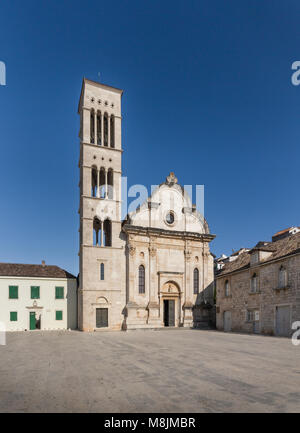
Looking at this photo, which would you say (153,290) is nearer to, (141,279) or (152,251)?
(141,279)

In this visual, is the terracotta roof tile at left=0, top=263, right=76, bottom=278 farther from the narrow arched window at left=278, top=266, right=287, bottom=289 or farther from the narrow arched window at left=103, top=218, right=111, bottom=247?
the narrow arched window at left=278, top=266, right=287, bottom=289

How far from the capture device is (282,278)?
26.1m

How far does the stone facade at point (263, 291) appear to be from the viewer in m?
24.9

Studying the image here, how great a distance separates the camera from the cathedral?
112 feet

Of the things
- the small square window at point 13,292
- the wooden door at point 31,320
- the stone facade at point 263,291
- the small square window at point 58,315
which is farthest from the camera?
the small square window at point 58,315

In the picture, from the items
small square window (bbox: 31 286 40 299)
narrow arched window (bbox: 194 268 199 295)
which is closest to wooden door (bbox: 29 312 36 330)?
small square window (bbox: 31 286 40 299)

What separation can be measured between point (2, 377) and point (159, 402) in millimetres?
5675

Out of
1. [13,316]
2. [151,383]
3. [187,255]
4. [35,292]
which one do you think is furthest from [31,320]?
[151,383]

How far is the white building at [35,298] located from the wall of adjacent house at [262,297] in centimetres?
1610

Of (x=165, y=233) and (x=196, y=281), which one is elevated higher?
(x=165, y=233)

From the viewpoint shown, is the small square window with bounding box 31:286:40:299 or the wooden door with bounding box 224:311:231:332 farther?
the small square window with bounding box 31:286:40:299

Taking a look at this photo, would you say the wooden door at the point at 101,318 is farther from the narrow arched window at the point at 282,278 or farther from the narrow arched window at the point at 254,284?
the narrow arched window at the point at 282,278

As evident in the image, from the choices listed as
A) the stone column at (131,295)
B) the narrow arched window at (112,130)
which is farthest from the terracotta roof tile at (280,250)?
the narrow arched window at (112,130)

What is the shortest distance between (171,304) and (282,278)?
14.5 metres
